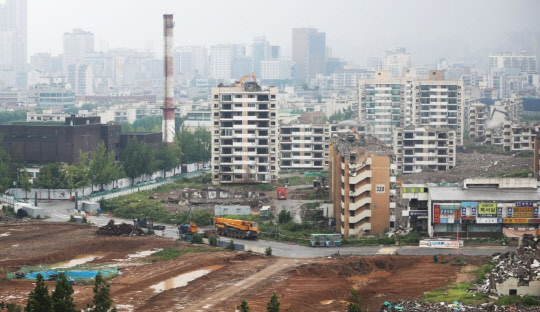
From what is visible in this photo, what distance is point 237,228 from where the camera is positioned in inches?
1468

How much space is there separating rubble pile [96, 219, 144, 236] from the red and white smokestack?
88.8 feet

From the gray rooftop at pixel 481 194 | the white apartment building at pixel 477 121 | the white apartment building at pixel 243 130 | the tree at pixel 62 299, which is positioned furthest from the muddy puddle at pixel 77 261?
the white apartment building at pixel 477 121

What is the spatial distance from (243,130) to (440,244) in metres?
21.5

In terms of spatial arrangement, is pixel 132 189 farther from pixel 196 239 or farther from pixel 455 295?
pixel 455 295

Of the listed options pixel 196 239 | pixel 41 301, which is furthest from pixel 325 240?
pixel 41 301

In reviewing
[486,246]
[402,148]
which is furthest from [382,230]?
[402,148]

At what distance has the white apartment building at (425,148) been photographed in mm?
60969

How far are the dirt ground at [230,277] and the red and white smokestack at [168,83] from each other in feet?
98.2

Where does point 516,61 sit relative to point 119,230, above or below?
above

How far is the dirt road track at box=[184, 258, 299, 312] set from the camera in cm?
2580

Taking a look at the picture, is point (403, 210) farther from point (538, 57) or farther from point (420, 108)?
point (538, 57)

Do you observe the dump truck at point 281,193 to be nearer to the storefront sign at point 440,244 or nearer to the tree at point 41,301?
the storefront sign at point 440,244

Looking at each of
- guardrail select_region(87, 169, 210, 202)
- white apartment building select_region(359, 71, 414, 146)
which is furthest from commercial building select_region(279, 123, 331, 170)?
white apartment building select_region(359, 71, 414, 146)

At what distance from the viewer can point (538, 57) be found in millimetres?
175250
